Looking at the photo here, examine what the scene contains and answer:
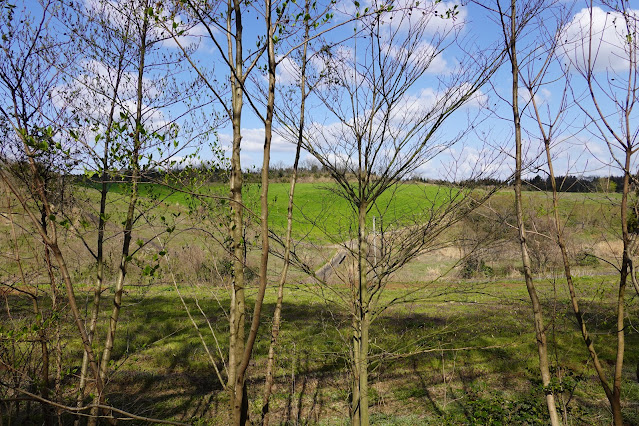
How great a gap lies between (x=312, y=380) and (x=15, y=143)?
690 cm

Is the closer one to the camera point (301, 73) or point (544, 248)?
point (301, 73)

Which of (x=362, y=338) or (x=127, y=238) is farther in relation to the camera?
(x=127, y=238)

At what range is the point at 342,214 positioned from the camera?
490 centimetres

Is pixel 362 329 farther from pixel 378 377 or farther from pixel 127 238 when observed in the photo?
pixel 378 377

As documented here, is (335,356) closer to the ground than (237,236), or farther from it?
closer to the ground

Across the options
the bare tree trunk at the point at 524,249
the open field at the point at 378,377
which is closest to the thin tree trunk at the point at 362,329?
the bare tree trunk at the point at 524,249

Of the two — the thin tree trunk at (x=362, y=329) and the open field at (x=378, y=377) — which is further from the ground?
the thin tree trunk at (x=362, y=329)

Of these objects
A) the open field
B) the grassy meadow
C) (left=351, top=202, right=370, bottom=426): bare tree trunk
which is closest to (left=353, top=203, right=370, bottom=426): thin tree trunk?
(left=351, top=202, right=370, bottom=426): bare tree trunk

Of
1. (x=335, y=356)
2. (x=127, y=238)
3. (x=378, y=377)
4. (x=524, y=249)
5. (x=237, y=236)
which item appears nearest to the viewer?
(x=237, y=236)

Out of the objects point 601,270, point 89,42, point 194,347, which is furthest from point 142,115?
point 601,270

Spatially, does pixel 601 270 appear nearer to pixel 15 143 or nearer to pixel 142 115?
pixel 142 115

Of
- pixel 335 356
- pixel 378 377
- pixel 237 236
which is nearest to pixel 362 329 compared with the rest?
pixel 335 356

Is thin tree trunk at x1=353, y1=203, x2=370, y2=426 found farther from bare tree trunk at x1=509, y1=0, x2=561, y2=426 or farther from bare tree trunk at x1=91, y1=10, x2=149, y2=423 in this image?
bare tree trunk at x1=91, y1=10, x2=149, y2=423

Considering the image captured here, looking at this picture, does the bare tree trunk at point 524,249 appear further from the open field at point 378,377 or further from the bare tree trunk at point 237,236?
the bare tree trunk at point 237,236
